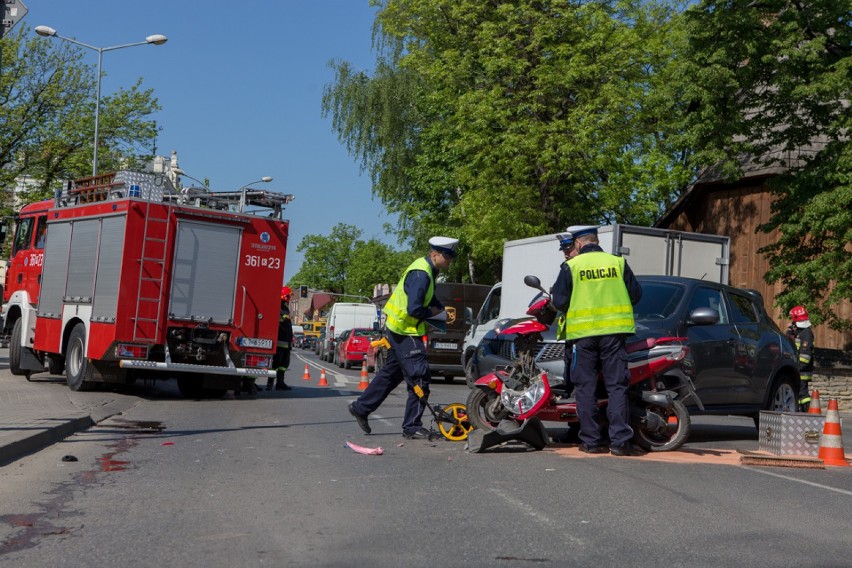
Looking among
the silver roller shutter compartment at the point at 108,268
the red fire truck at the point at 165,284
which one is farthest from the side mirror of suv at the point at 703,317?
the silver roller shutter compartment at the point at 108,268

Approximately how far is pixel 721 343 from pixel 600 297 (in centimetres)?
281

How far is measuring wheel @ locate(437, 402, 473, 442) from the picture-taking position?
10383 mm

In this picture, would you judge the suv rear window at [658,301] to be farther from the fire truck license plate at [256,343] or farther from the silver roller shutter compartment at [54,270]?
the silver roller shutter compartment at [54,270]

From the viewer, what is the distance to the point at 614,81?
32000 mm

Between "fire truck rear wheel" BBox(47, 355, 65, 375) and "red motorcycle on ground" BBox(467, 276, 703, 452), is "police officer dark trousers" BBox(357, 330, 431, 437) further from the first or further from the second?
"fire truck rear wheel" BBox(47, 355, 65, 375)

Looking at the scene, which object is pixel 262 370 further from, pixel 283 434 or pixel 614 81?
pixel 614 81

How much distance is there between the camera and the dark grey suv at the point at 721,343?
1133 cm

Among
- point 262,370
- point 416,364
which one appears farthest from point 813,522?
point 262,370

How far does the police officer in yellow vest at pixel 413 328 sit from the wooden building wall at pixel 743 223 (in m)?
22.2

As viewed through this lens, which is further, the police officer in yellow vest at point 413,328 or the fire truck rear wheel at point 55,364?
the fire truck rear wheel at point 55,364

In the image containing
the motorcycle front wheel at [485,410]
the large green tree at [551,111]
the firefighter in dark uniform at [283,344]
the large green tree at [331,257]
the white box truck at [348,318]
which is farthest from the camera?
the large green tree at [331,257]

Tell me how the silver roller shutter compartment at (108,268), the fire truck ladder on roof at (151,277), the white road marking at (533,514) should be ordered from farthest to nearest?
the silver roller shutter compartment at (108,268), the fire truck ladder on roof at (151,277), the white road marking at (533,514)

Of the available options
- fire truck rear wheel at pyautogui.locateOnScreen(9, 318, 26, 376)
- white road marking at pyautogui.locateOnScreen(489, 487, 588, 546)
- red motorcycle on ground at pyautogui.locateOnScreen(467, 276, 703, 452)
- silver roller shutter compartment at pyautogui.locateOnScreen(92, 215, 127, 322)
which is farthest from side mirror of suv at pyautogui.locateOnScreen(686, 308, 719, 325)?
fire truck rear wheel at pyautogui.locateOnScreen(9, 318, 26, 376)

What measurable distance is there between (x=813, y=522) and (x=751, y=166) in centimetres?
2675
